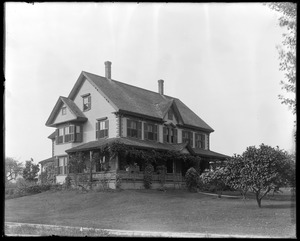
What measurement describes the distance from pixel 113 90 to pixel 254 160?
59.4ft

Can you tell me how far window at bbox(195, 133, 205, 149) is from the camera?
1777 inches

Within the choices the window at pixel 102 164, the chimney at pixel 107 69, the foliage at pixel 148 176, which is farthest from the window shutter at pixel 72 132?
the foliage at pixel 148 176

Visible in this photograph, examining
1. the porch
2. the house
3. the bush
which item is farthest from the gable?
the bush

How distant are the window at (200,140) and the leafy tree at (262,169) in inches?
873

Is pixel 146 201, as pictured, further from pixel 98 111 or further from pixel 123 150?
pixel 98 111

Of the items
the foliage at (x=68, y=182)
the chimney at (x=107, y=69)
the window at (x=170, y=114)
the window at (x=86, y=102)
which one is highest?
the chimney at (x=107, y=69)

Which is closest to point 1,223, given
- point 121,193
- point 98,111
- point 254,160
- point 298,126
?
point 298,126

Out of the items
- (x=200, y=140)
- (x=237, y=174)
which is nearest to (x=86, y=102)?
(x=200, y=140)

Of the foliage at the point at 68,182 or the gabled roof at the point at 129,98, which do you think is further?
the gabled roof at the point at 129,98

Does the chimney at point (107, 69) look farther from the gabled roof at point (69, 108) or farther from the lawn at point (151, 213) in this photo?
the lawn at point (151, 213)

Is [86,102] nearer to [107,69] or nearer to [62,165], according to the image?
[107,69]

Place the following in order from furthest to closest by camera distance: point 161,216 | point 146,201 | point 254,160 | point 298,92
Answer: point 146,201
point 254,160
point 161,216
point 298,92

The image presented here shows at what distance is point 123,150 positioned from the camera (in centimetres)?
3181

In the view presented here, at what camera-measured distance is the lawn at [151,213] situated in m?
15.9
